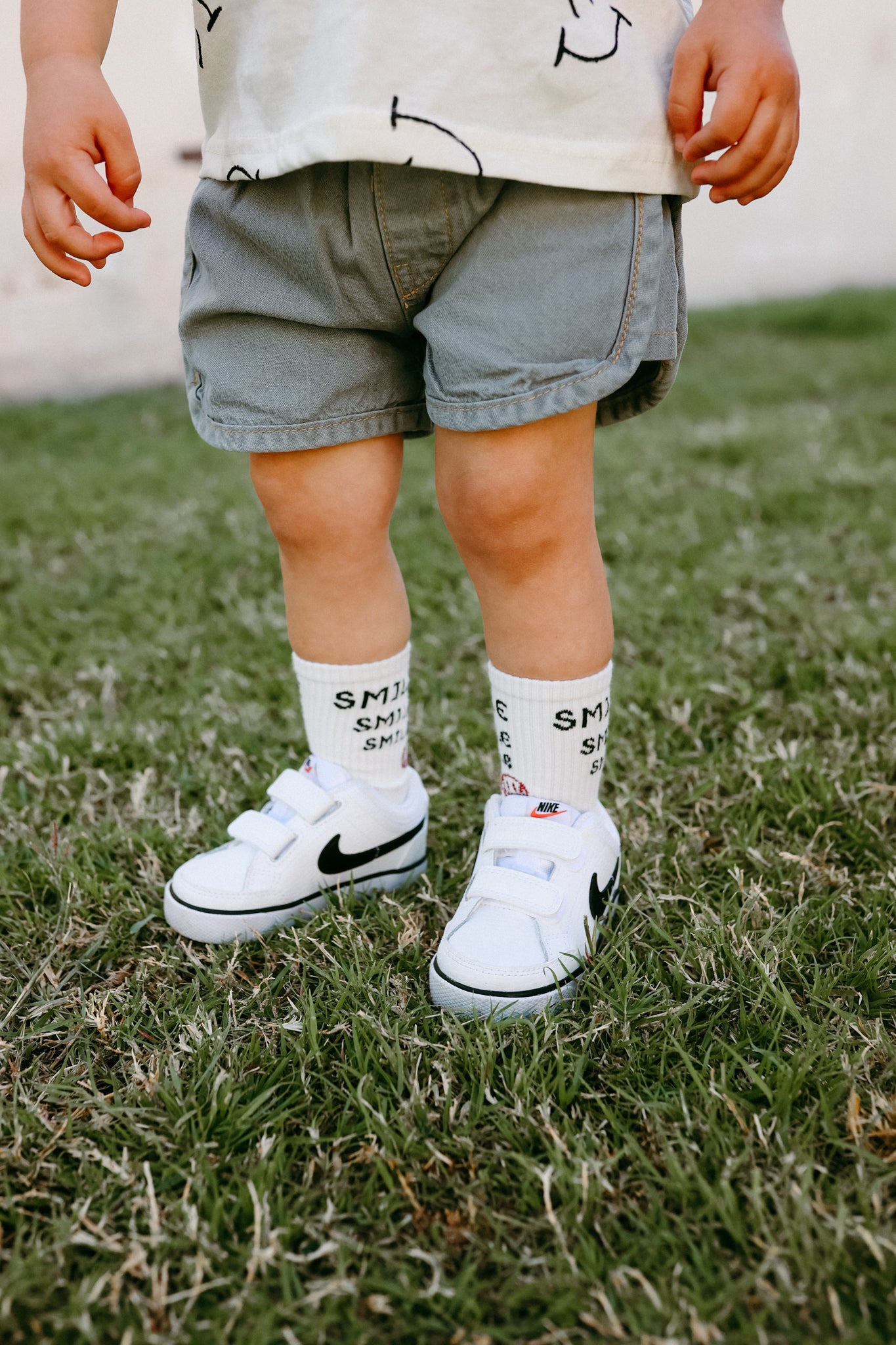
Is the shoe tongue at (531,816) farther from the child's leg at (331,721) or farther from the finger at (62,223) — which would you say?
the finger at (62,223)

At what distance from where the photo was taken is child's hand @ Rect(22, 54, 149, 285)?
1.04 metres

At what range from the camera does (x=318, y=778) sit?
1.38 meters

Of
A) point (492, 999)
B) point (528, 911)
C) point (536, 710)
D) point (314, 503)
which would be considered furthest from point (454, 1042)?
point (314, 503)

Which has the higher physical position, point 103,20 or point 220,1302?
point 103,20

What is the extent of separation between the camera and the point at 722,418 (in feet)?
15.4

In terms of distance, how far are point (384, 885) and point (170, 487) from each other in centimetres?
267

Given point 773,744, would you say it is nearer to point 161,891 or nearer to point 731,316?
point 161,891

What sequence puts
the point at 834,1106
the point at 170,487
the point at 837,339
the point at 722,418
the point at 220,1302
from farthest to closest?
the point at 837,339
the point at 722,418
the point at 170,487
the point at 834,1106
the point at 220,1302

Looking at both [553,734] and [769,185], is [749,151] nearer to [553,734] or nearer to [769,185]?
[769,185]

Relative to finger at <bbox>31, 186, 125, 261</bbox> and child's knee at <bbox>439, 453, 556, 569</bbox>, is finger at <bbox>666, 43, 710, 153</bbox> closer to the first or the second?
child's knee at <bbox>439, 453, 556, 569</bbox>

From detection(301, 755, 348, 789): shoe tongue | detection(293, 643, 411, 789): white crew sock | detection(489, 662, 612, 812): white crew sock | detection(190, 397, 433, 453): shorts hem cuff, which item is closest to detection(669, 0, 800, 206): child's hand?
detection(190, 397, 433, 453): shorts hem cuff

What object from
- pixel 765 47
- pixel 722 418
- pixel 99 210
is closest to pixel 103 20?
pixel 99 210

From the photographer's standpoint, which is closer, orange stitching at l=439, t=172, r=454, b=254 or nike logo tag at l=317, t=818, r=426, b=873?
orange stitching at l=439, t=172, r=454, b=254

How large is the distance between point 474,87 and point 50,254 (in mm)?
492
